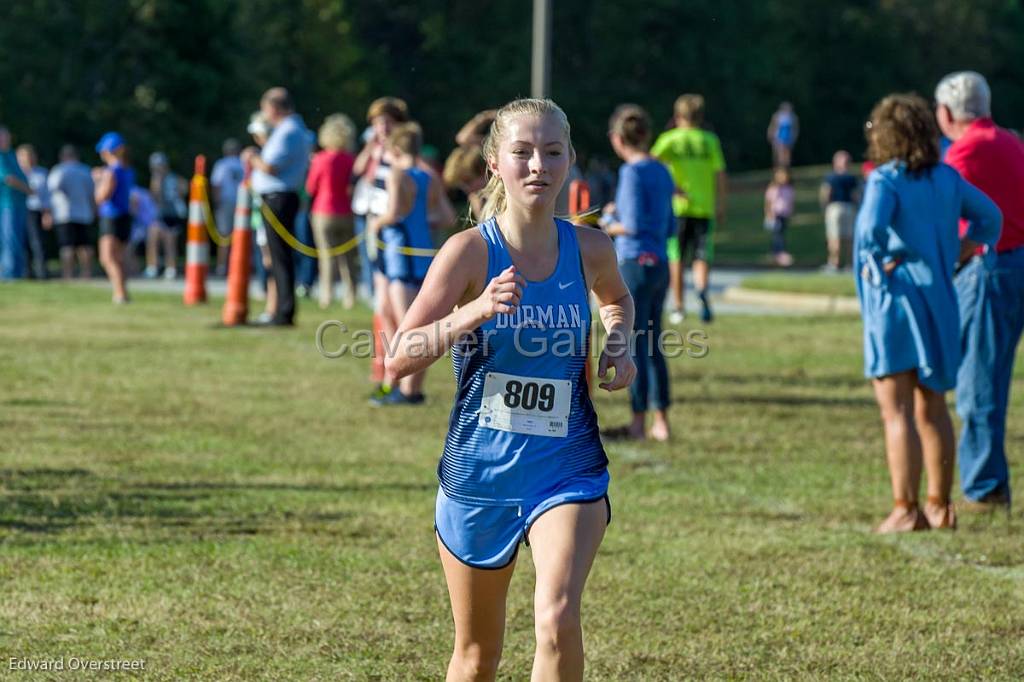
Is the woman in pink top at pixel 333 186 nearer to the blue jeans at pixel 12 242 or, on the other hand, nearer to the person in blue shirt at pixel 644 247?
the blue jeans at pixel 12 242

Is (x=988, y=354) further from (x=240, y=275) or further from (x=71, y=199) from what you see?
(x=71, y=199)

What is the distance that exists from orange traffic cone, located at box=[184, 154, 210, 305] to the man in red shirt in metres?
11.5

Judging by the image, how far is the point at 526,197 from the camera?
4.36m

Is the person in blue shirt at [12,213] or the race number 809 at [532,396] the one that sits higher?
the person in blue shirt at [12,213]

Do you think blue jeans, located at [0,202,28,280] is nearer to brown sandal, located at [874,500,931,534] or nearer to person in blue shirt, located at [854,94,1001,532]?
person in blue shirt, located at [854,94,1001,532]

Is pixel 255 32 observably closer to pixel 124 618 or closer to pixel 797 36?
pixel 797 36

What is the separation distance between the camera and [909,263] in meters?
7.55

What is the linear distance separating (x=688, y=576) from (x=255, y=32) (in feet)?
136

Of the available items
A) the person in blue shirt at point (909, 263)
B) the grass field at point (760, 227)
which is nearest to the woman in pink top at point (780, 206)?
the grass field at point (760, 227)

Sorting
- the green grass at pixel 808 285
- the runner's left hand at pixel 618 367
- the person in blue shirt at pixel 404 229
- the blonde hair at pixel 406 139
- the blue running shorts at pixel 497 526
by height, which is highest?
the blonde hair at pixel 406 139

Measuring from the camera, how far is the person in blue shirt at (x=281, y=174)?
633 inches

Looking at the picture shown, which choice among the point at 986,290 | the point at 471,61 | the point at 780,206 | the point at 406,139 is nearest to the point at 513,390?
the point at 986,290

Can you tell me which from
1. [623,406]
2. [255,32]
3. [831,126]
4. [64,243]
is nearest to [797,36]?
[831,126]

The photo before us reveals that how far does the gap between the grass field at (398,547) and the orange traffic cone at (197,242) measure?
615 centimetres
